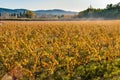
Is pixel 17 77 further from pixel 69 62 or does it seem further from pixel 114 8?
pixel 114 8

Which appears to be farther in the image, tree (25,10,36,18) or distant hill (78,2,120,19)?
tree (25,10,36,18)

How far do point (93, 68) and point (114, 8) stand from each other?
78783mm

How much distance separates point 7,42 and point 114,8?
7524 cm

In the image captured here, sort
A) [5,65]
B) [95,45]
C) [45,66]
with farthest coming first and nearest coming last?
[95,45] → [5,65] → [45,66]

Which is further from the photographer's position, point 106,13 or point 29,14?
point 29,14

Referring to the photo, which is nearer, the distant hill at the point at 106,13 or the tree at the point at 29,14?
the distant hill at the point at 106,13

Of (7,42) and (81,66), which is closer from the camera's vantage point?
(81,66)

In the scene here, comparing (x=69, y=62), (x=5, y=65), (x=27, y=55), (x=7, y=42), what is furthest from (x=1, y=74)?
(x=7, y=42)

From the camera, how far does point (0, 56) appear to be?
1205 centimetres

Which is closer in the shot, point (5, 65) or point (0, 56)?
point (5, 65)

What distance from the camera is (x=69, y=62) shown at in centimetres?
1072

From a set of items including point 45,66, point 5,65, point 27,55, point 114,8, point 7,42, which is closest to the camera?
point 45,66

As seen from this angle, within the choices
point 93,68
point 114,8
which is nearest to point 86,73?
point 93,68

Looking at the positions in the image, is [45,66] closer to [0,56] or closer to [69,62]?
[69,62]
